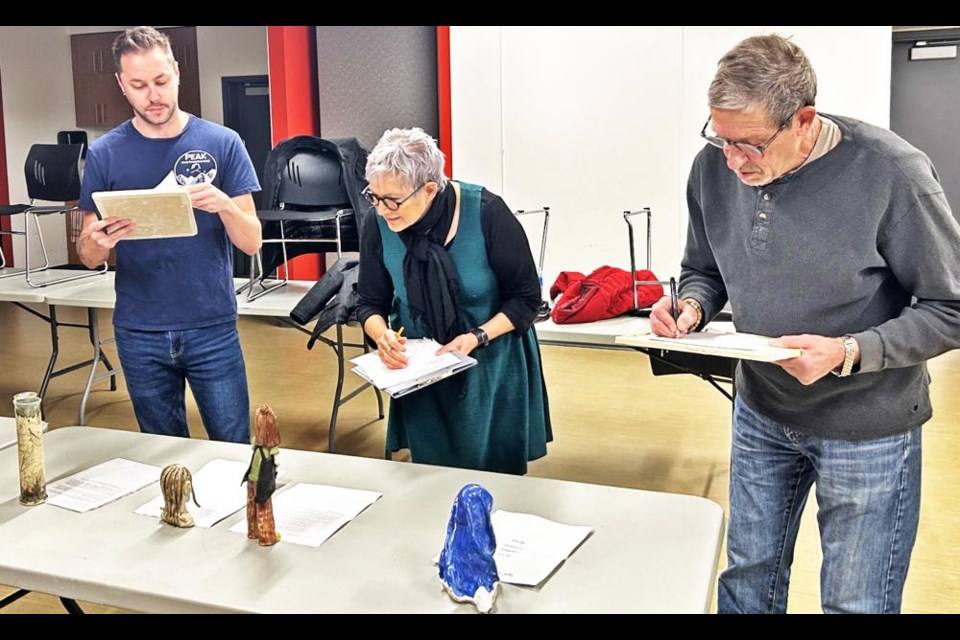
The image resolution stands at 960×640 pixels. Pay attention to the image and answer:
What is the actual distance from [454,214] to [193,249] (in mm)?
754

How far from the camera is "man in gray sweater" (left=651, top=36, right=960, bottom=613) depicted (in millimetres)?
1500

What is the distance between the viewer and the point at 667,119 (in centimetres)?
548

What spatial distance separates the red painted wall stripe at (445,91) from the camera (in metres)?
5.89

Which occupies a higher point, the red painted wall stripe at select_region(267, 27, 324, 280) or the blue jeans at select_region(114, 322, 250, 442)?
the red painted wall stripe at select_region(267, 27, 324, 280)

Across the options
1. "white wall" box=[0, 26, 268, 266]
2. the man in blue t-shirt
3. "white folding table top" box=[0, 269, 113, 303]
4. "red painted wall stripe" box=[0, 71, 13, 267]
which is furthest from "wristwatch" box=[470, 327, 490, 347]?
"red painted wall stripe" box=[0, 71, 13, 267]

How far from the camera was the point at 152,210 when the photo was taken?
7.48ft

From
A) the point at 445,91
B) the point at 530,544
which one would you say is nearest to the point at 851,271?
the point at 530,544

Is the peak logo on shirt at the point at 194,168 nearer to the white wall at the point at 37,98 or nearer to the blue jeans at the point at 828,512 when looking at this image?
the blue jeans at the point at 828,512

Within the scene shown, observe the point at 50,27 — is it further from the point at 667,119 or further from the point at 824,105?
the point at 824,105

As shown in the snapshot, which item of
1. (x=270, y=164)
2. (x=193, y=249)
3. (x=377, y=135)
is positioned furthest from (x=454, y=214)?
(x=377, y=135)

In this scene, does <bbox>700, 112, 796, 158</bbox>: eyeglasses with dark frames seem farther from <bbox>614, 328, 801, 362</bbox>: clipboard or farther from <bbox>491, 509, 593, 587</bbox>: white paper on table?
<bbox>491, 509, 593, 587</bbox>: white paper on table

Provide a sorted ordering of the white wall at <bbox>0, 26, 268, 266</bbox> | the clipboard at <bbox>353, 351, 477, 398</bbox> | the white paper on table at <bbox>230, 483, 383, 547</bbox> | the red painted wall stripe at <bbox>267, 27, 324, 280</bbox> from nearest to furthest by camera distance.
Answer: the white paper on table at <bbox>230, 483, 383, 547</bbox>
the clipboard at <bbox>353, 351, 477, 398</bbox>
the red painted wall stripe at <bbox>267, 27, 324, 280</bbox>
the white wall at <bbox>0, 26, 268, 266</bbox>

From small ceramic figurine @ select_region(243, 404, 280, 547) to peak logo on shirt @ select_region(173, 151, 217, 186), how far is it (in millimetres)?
1119
